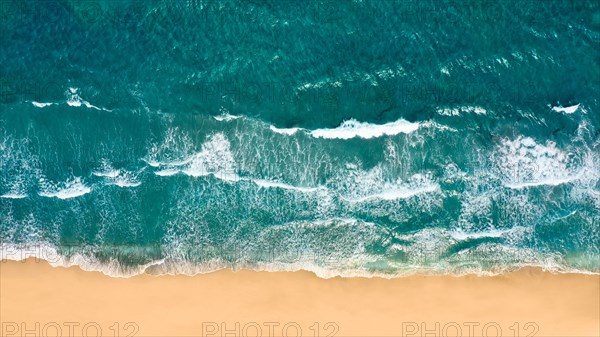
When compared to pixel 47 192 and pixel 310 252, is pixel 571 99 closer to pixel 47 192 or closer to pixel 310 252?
pixel 310 252

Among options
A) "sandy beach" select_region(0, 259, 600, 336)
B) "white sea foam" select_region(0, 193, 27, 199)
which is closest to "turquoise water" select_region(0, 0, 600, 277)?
"white sea foam" select_region(0, 193, 27, 199)

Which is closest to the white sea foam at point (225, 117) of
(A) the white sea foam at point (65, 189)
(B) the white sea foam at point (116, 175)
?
(B) the white sea foam at point (116, 175)

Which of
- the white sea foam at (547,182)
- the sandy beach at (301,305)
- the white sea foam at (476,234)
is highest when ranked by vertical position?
the white sea foam at (547,182)

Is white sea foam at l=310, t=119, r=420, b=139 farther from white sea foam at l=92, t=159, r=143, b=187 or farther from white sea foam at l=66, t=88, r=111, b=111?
white sea foam at l=66, t=88, r=111, b=111

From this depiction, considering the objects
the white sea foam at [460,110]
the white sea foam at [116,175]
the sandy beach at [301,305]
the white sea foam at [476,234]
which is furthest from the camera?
the white sea foam at [116,175]

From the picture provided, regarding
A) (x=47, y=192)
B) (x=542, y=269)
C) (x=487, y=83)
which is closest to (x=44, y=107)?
(x=47, y=192)

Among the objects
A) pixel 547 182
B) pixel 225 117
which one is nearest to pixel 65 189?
pixel 225 117

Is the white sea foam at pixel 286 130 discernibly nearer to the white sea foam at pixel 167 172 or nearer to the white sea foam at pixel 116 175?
the white sea foam at pixel 167 172
